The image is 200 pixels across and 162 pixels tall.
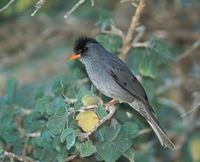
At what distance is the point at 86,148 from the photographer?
551 cm

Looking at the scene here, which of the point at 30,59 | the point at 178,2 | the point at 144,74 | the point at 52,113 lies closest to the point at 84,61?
the point at 144,74

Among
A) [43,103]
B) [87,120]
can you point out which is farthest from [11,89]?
[87,120]

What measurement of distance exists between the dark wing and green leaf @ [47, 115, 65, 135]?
1.12 meters

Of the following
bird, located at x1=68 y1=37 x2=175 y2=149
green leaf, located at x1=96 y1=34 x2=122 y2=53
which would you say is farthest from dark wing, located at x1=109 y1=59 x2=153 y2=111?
green leaf, located at x1=96 y1=34 x2=122 y2=53

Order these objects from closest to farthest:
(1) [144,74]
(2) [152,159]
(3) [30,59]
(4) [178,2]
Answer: (1) [144,74] < (2) [152,159] < (4) [178,2] < (3) [30,59]

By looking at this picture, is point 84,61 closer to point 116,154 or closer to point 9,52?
point 116,154

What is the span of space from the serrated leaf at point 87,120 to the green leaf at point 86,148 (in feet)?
0.39

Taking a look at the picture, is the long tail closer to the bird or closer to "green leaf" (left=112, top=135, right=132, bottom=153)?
the bird

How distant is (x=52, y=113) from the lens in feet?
18.4

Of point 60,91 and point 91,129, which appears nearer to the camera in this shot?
point 91,129

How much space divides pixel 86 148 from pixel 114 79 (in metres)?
1.29

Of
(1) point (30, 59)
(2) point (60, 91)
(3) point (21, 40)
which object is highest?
(2) point (60, 91)

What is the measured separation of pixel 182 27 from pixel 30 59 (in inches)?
90.4

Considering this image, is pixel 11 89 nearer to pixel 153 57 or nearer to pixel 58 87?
pixel 58 87
